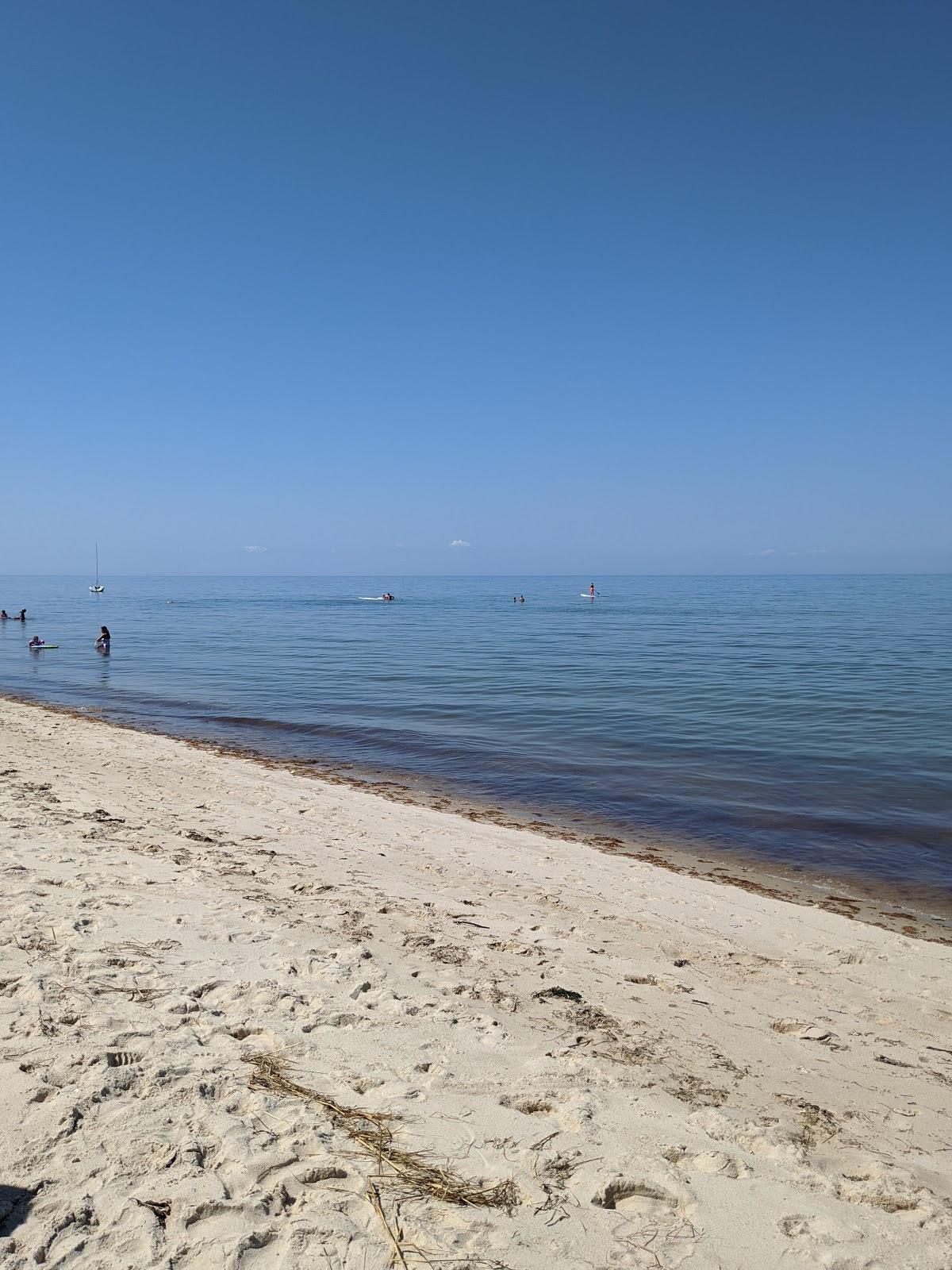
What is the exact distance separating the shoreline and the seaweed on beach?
20.7ft

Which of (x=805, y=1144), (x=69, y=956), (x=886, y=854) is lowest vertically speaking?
(x=886, y=854)

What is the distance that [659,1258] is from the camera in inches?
126

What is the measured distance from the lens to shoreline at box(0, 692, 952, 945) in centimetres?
852

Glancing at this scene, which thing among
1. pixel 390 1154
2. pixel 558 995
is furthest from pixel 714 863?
pixel 390 1154

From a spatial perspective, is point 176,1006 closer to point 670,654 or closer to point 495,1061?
point 495,1061

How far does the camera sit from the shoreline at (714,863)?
8.52 m

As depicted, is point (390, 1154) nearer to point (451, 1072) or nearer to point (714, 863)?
point (451, 1072)

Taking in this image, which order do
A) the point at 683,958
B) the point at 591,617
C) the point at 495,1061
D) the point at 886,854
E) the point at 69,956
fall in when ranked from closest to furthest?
the point at 495,1061 < the point at 69,956 < the point at 683,958 < the point at 886,854 < the point at 591,617

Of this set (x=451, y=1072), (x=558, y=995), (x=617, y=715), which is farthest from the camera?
(x=617, y=715)

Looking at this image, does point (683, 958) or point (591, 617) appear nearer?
point (683, 958)

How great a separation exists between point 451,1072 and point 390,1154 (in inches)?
34.6

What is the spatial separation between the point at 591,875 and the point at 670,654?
2746 centimetres

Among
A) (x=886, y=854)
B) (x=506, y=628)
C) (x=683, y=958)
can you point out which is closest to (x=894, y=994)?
(x=683, y=958)

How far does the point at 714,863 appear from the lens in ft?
33.2
